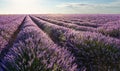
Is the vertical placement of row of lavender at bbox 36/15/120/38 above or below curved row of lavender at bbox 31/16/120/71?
below

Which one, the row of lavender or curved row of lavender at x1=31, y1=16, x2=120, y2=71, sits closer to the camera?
curved row of lavender at x1=31, y1=16, x2=120, y2=71

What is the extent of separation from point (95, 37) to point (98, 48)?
3.46ft

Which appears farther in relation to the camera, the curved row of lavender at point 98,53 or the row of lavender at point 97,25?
the row of lavender at point 97,25

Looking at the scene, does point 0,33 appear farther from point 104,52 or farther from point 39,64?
point 39,64

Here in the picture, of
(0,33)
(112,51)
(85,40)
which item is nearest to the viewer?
(112,51)

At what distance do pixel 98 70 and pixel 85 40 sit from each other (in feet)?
6.74

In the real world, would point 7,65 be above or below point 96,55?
above

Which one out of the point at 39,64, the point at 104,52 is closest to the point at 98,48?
the point at 104,52

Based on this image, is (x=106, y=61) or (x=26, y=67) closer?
(x=26, y=67)

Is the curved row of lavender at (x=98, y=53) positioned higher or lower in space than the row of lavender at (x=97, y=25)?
higher

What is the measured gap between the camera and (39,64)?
509 cm

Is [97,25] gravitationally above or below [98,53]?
below

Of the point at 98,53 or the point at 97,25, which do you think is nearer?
the point at 98,53

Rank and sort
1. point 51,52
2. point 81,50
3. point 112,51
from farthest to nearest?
point 81,50, point 112,51, point 51,52
